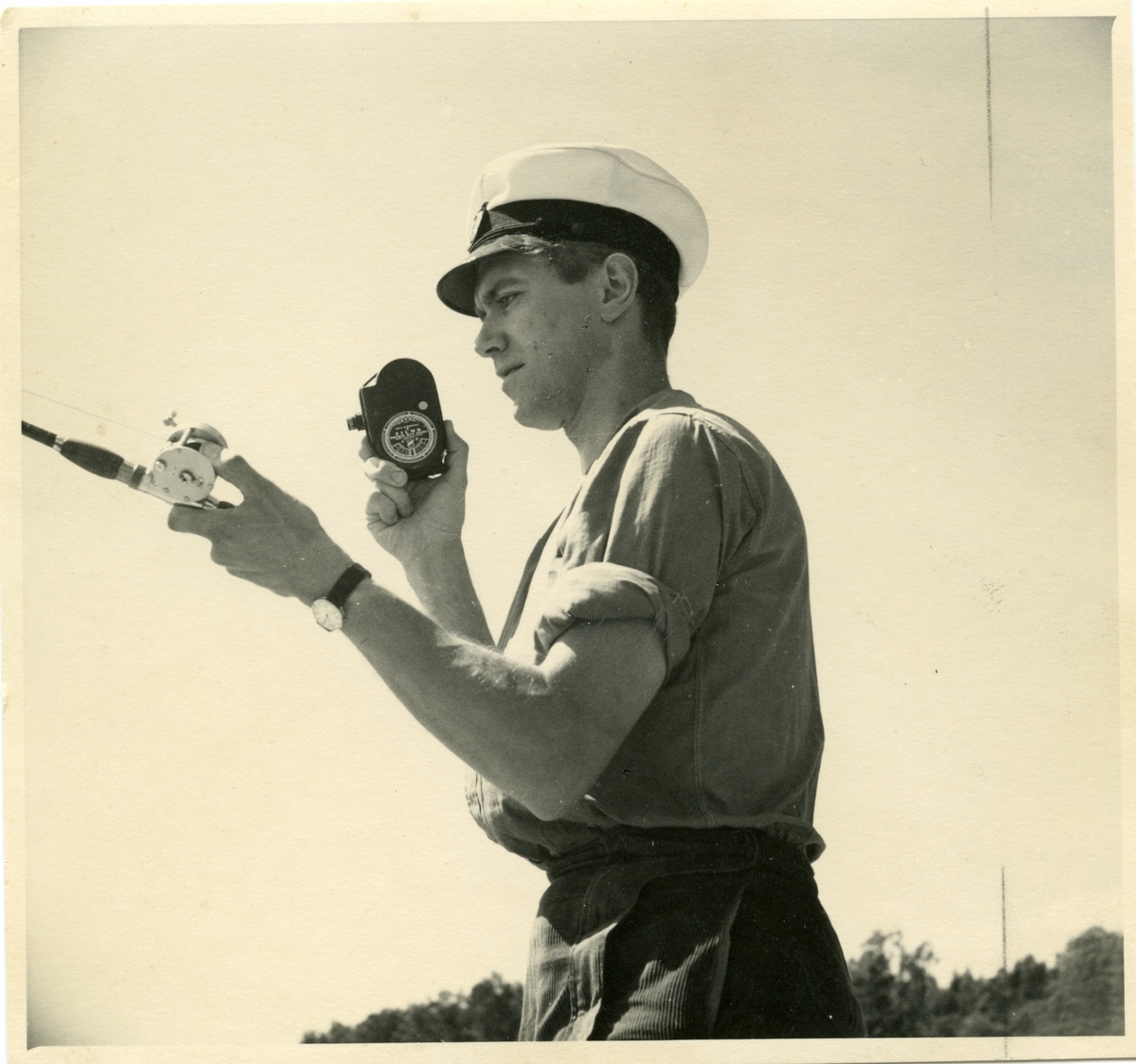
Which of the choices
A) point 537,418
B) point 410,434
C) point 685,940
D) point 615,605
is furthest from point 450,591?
point 685,940

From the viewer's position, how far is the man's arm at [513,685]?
9.31ft

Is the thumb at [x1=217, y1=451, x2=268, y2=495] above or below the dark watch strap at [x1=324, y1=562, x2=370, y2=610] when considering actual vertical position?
above

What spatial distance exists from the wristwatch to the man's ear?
0.90 m

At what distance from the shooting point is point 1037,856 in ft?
12.6

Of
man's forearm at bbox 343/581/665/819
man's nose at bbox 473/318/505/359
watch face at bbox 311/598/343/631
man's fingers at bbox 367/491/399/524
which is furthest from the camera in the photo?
man's fingers at bbox 367/491/399/524

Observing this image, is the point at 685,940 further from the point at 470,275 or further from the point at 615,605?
the point at 470,275

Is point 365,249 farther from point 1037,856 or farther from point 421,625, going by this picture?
point 1037,856

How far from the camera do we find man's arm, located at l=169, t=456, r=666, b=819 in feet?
9.31

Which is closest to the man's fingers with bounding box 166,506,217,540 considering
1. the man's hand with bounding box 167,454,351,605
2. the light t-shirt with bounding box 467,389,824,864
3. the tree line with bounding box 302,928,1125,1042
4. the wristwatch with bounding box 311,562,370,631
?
the man's hand with bounding box 167,454,351,605

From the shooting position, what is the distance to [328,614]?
2.95 metres

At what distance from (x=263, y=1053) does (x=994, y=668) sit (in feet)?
6.64

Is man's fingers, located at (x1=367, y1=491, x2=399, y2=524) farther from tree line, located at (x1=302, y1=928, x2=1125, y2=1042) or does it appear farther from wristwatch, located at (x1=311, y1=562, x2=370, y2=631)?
tree line, located at (x1=302, y1=928, x2=1125, y2=1042)

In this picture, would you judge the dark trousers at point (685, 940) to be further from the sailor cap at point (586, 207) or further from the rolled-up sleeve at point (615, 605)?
the sailor cap at point (586, 207)

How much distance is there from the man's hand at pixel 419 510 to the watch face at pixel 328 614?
0.92m
